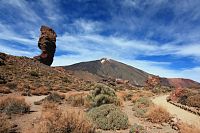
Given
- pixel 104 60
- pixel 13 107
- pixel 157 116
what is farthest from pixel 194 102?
pixel 104 60

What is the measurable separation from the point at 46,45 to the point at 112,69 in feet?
352

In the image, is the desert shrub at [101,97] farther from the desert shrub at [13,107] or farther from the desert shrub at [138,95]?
the desert shrub at [138,95]

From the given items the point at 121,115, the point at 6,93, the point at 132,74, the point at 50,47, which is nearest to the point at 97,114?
the point at 121,115

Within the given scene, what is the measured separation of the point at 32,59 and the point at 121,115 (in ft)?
206

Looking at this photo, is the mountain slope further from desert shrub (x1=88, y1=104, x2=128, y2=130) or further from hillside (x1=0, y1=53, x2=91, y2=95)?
desert shrub (x1=88, y1=104, x2=128, y2=130)

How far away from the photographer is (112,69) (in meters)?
174

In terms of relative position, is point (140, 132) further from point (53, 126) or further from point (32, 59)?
point (32, 59)

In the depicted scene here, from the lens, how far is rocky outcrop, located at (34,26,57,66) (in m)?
70.2

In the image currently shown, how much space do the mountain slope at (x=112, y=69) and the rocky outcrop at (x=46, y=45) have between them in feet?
286

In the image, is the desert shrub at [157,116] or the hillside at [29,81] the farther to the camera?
the hillside at [29,81]

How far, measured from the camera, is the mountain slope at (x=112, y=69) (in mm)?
161062

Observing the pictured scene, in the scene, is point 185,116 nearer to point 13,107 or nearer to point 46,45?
point 13,107

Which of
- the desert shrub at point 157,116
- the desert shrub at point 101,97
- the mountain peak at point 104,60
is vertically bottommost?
the desert shrub at point 157,116

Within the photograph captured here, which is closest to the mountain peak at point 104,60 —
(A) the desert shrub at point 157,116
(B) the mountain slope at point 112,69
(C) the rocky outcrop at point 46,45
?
(B) the mountain slope at point 112,69
